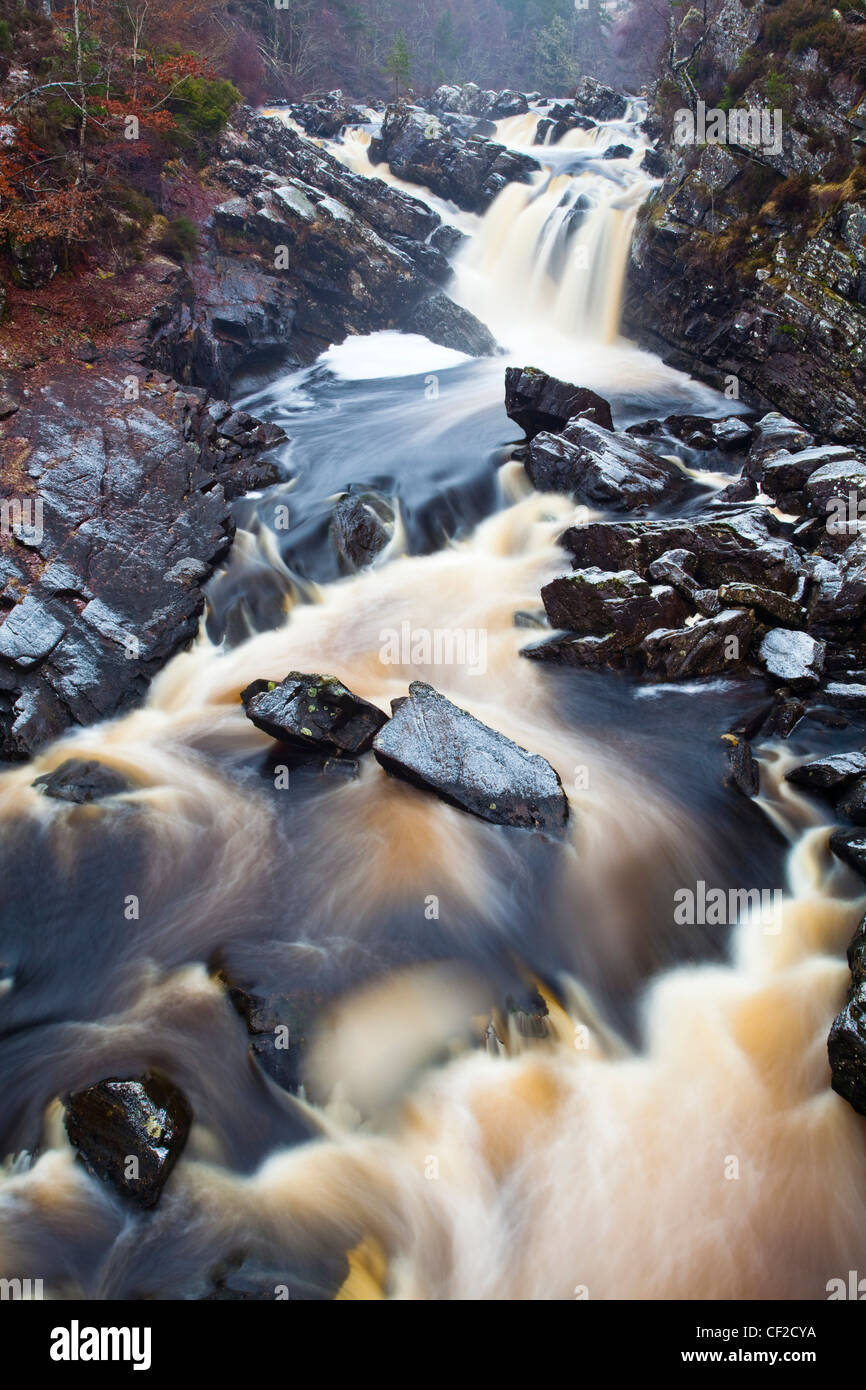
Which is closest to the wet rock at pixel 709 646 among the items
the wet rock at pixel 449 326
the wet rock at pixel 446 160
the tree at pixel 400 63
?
the wet rock at pixel 449 326

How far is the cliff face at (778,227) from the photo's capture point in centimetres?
1541

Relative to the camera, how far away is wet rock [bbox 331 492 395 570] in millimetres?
13070

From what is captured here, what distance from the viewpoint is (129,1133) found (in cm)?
501

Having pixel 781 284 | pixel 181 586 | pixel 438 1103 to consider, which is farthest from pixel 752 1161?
pixel 781 284

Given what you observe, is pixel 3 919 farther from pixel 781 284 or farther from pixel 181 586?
pixel 781 284

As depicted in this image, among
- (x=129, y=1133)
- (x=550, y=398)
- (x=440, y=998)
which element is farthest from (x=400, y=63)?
(x=129, y=1133)

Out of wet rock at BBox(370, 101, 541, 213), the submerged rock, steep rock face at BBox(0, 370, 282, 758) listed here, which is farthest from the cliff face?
the submerged rock

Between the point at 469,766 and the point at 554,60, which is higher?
the point at 554,60

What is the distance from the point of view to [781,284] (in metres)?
16.5

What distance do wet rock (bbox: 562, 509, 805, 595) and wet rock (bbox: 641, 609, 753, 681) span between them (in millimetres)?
885

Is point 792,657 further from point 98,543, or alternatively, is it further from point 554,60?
point 554,60

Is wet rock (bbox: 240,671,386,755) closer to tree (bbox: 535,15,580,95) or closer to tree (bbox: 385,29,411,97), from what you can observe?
tree (bbox: 385,29,411,97)

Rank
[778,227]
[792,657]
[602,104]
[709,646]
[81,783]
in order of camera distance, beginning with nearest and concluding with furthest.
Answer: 1. [81,783]
2. [792,657]
3. [709,646]
4. [778,227]
5. [602,104]

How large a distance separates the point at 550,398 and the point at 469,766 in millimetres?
9699
